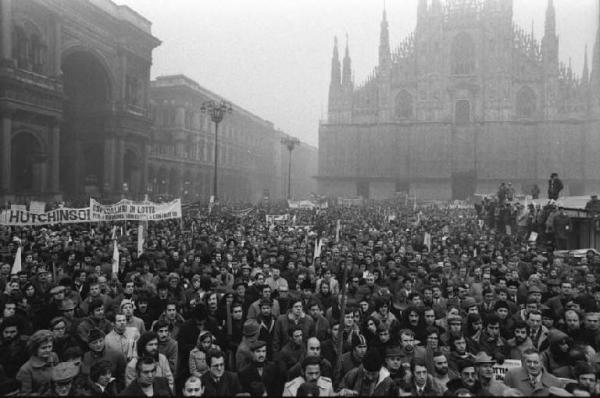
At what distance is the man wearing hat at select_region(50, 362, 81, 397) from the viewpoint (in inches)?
189

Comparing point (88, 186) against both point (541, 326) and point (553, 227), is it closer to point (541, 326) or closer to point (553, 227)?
point (553, 227)

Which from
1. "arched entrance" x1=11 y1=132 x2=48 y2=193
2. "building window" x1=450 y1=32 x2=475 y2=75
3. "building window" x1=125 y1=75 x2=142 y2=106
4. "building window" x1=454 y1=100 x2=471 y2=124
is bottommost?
"arched entrance" x1=11 y1=132 x2=48 y2=193

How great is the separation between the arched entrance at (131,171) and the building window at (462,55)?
33.7 meters

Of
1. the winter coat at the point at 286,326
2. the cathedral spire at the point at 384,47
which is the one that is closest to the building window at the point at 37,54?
the winter coat at the point at 286,326

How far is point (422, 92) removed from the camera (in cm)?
5222

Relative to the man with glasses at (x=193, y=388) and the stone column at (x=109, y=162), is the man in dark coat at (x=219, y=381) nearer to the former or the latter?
the man with glasses at (x=193, y=388)

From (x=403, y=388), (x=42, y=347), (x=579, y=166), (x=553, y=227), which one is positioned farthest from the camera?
(x=579, y=166)

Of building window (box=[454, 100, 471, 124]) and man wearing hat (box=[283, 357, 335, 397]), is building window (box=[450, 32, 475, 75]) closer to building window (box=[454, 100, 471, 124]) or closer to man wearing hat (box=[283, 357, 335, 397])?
building window (box=[454, 100, 471, 124])

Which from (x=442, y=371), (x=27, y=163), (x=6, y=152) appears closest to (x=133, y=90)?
(x=27, y=163)

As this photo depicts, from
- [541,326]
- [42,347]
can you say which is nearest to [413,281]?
[541,326]

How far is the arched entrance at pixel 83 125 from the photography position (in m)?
34.4

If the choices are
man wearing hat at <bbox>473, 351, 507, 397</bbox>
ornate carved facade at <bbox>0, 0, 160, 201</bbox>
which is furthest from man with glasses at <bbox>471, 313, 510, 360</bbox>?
ornate carved facade at <bbox>0, 0, 160, 201</bbox>

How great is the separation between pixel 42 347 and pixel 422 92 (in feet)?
168

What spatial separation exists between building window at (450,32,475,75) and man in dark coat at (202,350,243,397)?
5210cm
